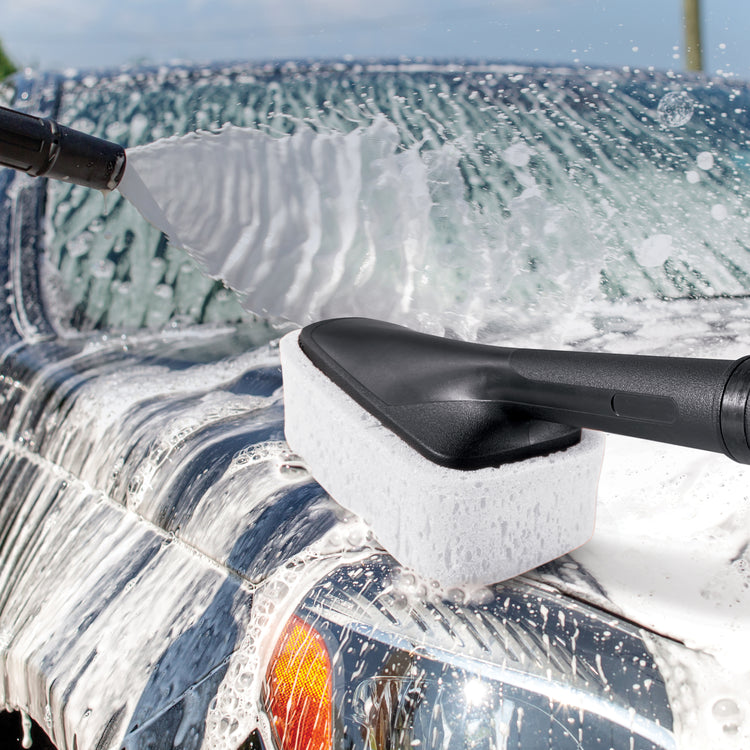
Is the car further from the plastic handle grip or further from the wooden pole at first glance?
the wooden pole

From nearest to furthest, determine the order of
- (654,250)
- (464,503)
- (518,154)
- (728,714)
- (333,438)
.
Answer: (728,714), (464,503), (333,438), (654,250), (518,154)

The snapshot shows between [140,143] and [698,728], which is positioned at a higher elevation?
[140,143]

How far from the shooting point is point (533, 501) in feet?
2.36

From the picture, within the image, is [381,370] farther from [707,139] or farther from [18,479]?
[707,139]

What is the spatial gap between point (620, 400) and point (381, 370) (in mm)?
279

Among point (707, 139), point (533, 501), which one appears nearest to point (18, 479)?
point (533, 501)

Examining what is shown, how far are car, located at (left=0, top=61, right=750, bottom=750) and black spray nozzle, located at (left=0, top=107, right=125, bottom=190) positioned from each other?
0.36 meters

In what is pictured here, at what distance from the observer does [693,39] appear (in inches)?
82.0

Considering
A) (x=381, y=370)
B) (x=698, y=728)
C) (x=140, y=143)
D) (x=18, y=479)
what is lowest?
(x=18, y=479)

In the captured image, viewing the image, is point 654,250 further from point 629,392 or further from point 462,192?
point 629,392

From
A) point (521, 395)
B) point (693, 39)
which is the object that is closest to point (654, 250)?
point (521, 395)

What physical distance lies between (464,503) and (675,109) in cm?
126

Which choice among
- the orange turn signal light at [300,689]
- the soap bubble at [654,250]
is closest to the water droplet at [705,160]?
the soap bubble at [654,250]

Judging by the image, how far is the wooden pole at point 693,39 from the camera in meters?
1.98
